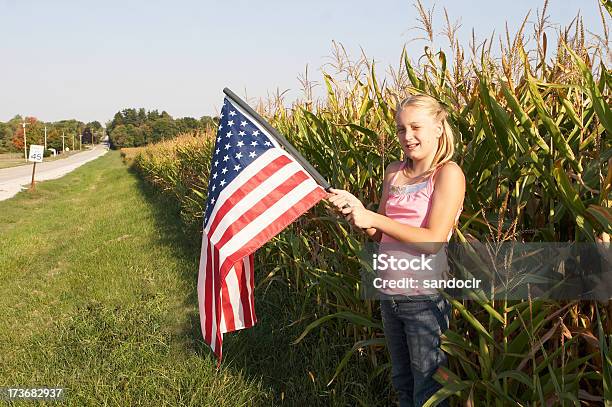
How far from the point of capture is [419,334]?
2.10 metres

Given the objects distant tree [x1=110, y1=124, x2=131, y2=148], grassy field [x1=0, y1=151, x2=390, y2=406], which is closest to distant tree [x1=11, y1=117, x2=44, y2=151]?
distant tree [x1=110, y1=124, x2=131, y2=148]

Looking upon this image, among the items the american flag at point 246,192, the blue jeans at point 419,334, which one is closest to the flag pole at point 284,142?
the american flag at point 246,192

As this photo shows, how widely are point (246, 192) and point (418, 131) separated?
0.85 meters

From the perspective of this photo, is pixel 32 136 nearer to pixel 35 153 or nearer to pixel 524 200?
pixel 35 153

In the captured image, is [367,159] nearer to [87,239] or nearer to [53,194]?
[87,239]

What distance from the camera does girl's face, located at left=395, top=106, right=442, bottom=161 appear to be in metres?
2.01

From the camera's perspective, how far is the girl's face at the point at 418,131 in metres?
2.01

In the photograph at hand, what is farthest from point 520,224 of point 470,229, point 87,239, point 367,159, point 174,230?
point 87,239

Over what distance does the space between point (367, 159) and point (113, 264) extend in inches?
178

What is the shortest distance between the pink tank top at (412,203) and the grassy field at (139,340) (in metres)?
1.29

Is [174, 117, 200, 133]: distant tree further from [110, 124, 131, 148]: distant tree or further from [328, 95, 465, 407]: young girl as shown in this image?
[110, 124, 131, 148]: distant tree

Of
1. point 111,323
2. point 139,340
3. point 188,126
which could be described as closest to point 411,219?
point 139,340

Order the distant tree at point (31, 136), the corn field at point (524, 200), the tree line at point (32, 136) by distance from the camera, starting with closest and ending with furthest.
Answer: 1. the corn field at point (524, 200)
2. the distant tree at point (31, 136)
3. the tree line at point (32, 136)

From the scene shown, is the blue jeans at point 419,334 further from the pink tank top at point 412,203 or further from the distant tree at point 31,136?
the distant tree at point 31,136
